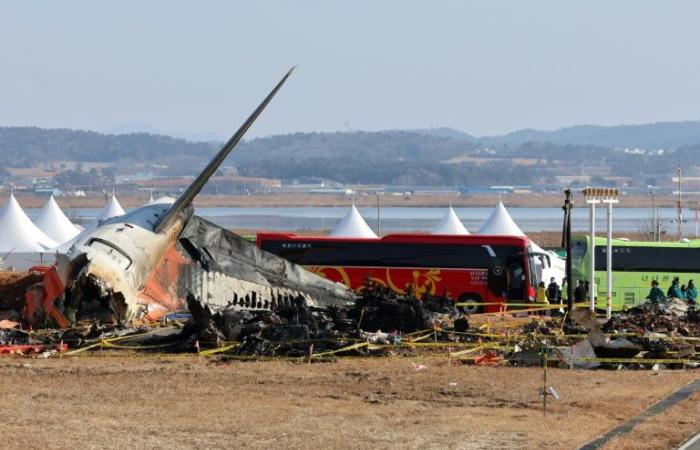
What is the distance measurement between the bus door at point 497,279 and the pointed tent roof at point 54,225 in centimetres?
4028

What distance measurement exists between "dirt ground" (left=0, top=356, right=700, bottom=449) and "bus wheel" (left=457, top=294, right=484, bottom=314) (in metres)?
18.7

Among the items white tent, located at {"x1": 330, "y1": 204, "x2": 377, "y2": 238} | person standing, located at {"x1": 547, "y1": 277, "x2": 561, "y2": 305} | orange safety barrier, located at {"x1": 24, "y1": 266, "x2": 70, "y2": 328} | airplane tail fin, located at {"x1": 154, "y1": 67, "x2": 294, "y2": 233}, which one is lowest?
person standing, located at {"x1": 547, "y1": 277, "x2": 561, "y2": 305}

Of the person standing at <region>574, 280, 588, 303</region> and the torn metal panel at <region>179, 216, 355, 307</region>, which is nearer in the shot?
the torn metal panel at <region>179, 216, 355, 307</region>

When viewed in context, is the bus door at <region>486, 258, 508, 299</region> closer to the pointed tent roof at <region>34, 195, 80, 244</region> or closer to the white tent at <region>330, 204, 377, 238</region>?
the white tent at <region>330, 204, 377, 238</region>

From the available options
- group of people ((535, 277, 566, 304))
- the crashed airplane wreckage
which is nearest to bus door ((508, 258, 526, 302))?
group of people ((535, 277, 566, 304))

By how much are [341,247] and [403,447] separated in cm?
3385

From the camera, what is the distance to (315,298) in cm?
3906

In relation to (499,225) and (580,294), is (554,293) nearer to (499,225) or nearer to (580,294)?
(580,294)

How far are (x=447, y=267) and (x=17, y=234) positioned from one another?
109 feet

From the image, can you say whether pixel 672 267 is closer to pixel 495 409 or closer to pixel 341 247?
pixel 341 247

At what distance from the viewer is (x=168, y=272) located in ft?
116

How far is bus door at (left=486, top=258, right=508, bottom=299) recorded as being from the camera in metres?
49.1

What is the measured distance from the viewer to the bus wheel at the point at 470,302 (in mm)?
46066

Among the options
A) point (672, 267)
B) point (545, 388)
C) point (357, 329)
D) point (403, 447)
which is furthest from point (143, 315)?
point (672, 267)
